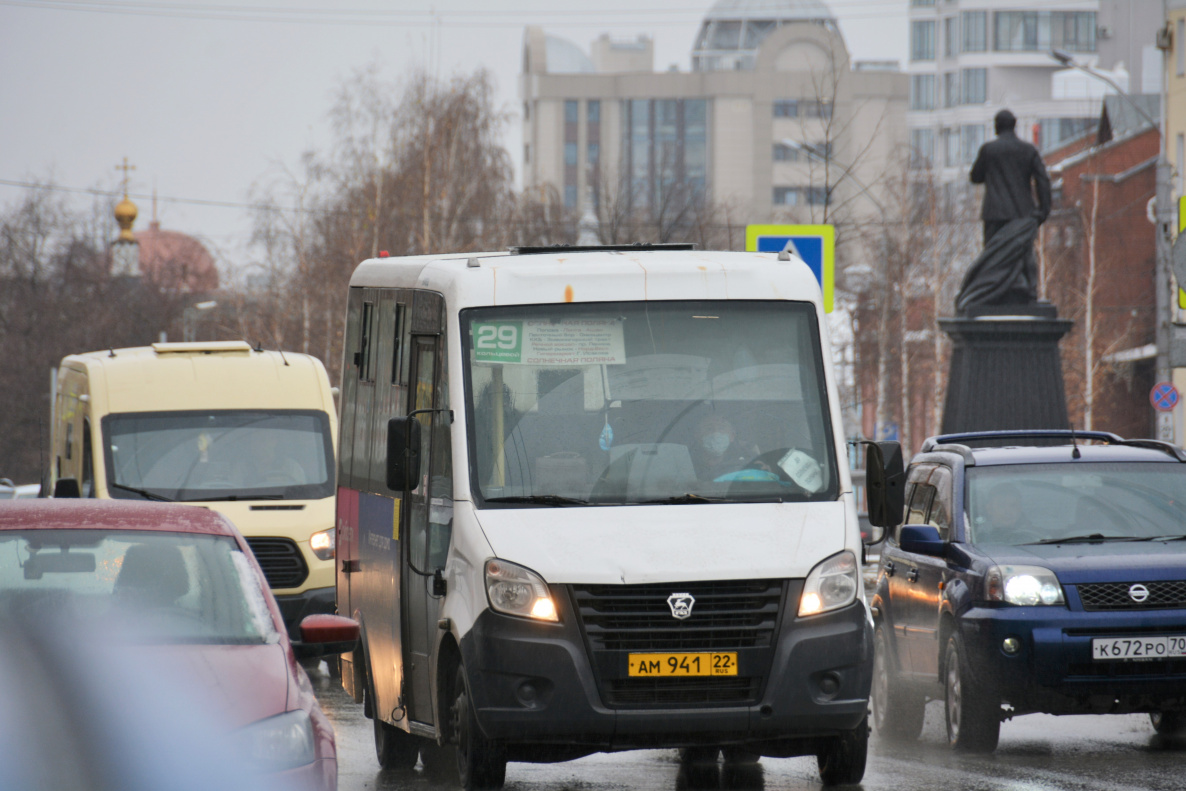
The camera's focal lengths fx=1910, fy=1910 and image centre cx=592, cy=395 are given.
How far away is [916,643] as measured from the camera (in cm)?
1152

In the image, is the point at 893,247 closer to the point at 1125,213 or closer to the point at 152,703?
the point at 1125,213

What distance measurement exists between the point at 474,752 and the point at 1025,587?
131 inches

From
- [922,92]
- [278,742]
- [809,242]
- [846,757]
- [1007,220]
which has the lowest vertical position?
[846,757]

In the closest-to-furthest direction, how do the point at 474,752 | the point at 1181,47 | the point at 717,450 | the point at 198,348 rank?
the point at 474,752, the point at 717,450, the point at 198,348, the point at 1181,47

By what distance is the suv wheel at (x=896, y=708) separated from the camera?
11.8 meters

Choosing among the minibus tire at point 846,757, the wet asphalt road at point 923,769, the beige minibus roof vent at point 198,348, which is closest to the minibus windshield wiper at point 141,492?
the beige minibus roof vent at point 198,348

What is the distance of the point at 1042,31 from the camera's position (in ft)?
421

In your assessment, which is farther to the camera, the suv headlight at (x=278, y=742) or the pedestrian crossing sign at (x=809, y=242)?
the pedestrian crossing sign at (x=809, y=242)

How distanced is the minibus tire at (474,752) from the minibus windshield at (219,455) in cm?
774

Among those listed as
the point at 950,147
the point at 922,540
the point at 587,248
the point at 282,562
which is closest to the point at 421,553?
the point at 587,248

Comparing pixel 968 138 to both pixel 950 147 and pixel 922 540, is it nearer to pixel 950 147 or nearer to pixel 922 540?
pixel 950 147

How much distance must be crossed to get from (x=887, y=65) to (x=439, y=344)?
13824 centimetres

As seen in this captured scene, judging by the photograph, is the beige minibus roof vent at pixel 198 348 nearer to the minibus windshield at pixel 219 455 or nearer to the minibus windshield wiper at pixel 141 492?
the minibus windshield at pixel 219 455

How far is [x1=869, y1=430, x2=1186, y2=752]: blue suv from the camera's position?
9961mm
